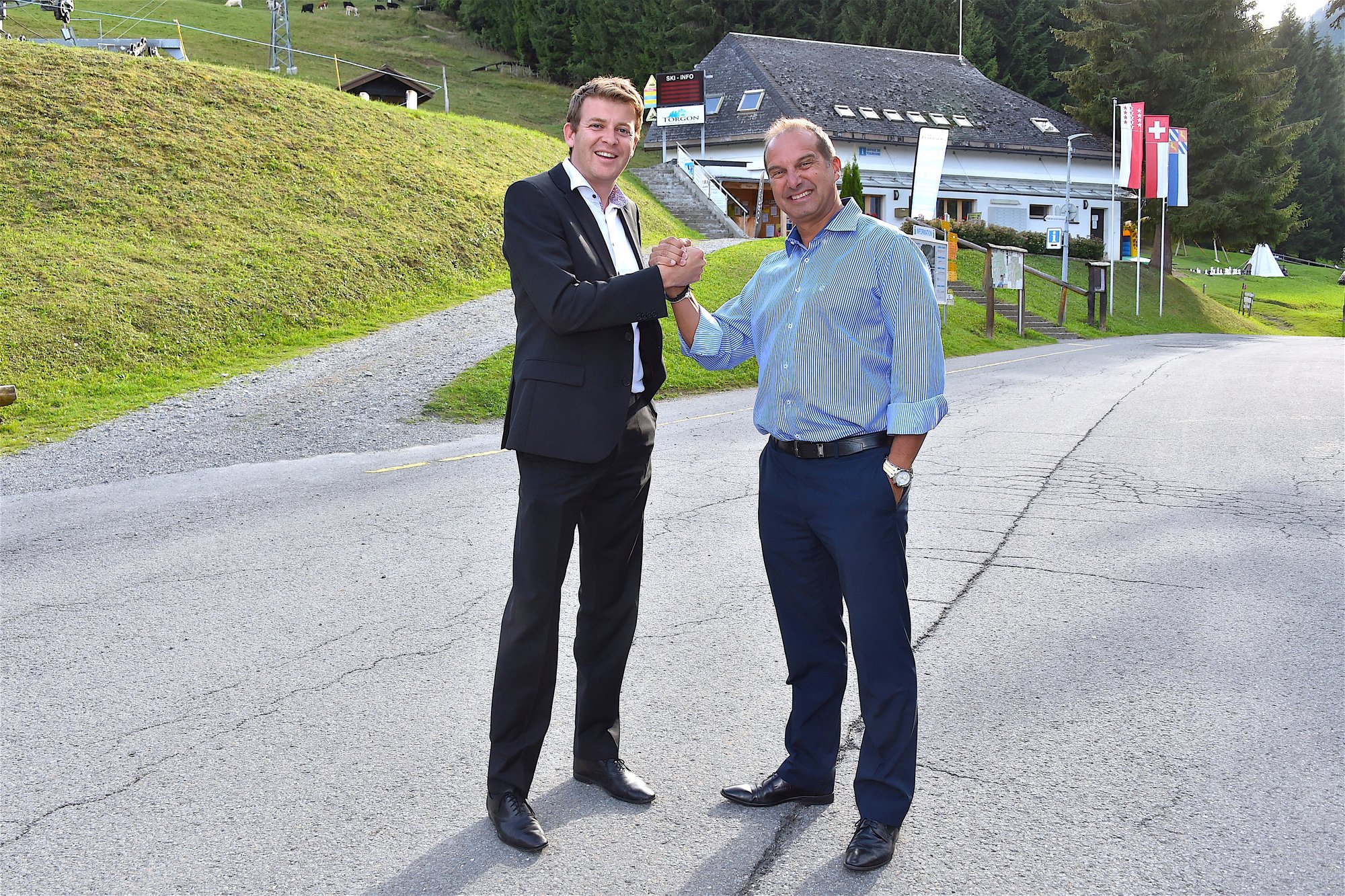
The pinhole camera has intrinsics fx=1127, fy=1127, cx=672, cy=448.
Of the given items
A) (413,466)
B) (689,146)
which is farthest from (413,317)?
(689,146)

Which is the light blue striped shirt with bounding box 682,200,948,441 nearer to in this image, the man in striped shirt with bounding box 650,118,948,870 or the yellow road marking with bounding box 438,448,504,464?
the man in striped shirt with bounding box 650,118,948,870

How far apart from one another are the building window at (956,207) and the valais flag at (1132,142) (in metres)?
12.4

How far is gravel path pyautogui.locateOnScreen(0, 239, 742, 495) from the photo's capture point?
32.8ft

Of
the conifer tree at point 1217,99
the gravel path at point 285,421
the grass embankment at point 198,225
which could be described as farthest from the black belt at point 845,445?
the conifer tree at point 1217,99

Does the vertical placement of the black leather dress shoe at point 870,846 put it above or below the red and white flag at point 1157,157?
below

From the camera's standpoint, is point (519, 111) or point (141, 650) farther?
point (519, 111)

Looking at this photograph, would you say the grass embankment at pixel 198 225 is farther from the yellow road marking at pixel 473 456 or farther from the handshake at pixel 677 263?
the handshake at pixel 677 263

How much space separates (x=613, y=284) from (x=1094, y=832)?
220 centimetres

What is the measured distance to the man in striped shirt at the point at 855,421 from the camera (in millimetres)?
3314

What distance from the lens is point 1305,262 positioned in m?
67.8

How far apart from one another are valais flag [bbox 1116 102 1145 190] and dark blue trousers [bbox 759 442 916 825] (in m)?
34.5

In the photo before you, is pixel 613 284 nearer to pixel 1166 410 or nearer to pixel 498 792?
pixel 498 792

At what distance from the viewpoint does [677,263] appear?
335 centimetres

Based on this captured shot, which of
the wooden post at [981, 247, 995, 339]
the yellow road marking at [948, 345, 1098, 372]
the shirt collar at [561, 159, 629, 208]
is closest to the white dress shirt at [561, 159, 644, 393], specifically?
the shirt collar at [561, 159, 629, 208]
